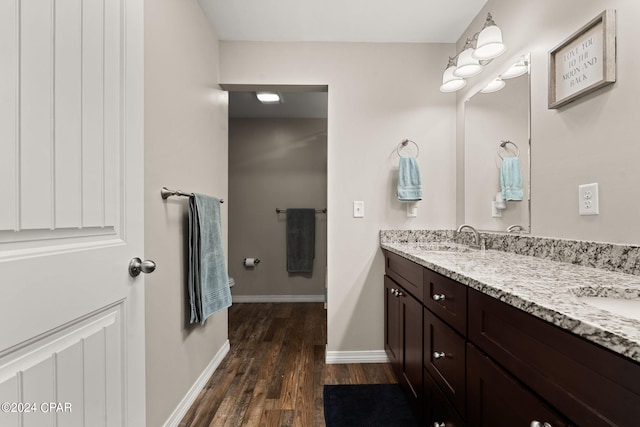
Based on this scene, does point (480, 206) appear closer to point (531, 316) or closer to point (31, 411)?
point (531, 316)

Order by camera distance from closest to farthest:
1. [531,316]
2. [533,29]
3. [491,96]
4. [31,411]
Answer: [31,411]
[531,316]
[533,29]
[491,96]

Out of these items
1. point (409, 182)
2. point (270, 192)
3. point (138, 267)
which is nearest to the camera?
point (138, 267)

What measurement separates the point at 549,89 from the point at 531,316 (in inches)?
46.3

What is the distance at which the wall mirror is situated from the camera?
1.57 metres

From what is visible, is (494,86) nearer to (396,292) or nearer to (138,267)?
(396,292)

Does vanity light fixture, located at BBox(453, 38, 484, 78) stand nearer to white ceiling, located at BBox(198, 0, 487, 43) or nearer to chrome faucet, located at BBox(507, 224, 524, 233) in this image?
white ceiling, located at BBox(198, 0, 487, 43)

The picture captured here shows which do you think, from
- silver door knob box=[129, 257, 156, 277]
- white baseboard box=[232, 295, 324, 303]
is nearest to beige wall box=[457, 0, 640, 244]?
silver door knob box=[129, 257, 156, 277]

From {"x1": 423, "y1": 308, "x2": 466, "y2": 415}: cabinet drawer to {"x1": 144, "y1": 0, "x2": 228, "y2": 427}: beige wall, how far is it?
47.5 inches

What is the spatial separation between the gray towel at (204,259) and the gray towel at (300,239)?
1.98 metres

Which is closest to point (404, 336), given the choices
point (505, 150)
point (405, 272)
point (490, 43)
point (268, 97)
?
point (405, 272)

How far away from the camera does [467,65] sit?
5.91ft

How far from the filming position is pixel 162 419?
1408mm

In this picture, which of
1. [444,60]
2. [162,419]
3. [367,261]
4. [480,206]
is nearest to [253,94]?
[444,60]

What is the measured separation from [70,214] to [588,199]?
65.8 inches
